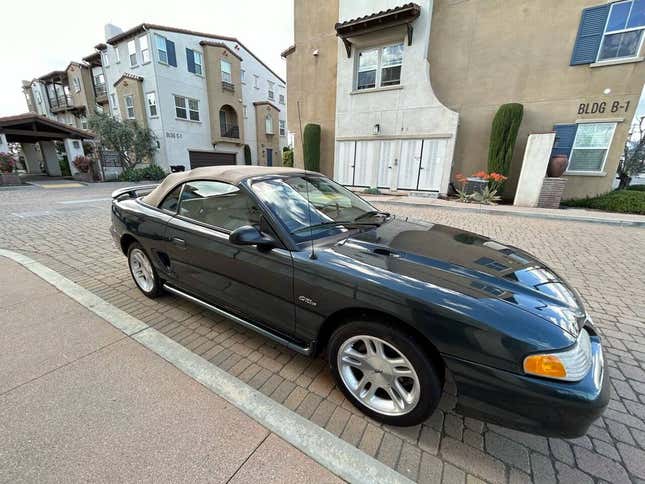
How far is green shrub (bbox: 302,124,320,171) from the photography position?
42.9 feet

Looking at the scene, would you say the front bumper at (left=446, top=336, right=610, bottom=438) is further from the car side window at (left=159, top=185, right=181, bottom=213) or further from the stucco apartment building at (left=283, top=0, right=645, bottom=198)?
the stucco apartment building at (left=283, top=0, right=645, bottom=198)

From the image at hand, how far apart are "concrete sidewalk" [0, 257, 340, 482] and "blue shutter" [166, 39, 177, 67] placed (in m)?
22.0

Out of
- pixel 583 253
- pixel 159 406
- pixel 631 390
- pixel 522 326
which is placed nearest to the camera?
pixel 522 326

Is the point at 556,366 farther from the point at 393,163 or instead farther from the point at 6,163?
the point at 6,163

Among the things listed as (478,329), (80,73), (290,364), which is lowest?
(290,364)

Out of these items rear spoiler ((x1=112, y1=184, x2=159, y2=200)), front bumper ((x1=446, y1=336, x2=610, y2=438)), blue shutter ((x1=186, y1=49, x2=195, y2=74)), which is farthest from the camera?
blue shutter ((x1=186, y1=49, x2=195, y2=74))

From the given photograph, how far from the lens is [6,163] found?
14.4 m

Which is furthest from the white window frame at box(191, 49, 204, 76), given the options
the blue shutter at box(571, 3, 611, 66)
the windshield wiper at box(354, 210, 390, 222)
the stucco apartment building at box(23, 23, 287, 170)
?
the windshield wiper at box(354, 210, 390, 222)

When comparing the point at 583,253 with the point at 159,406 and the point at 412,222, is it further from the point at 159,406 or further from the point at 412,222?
the point at 159,406

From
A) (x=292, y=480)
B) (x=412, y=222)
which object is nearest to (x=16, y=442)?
(x=292, y=480)

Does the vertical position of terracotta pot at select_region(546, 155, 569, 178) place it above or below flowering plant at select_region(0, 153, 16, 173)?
above

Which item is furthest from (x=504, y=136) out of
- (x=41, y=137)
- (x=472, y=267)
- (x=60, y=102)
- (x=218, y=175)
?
(x=60, y=102)

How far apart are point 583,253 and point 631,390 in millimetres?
3898

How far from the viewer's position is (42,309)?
117 inches
